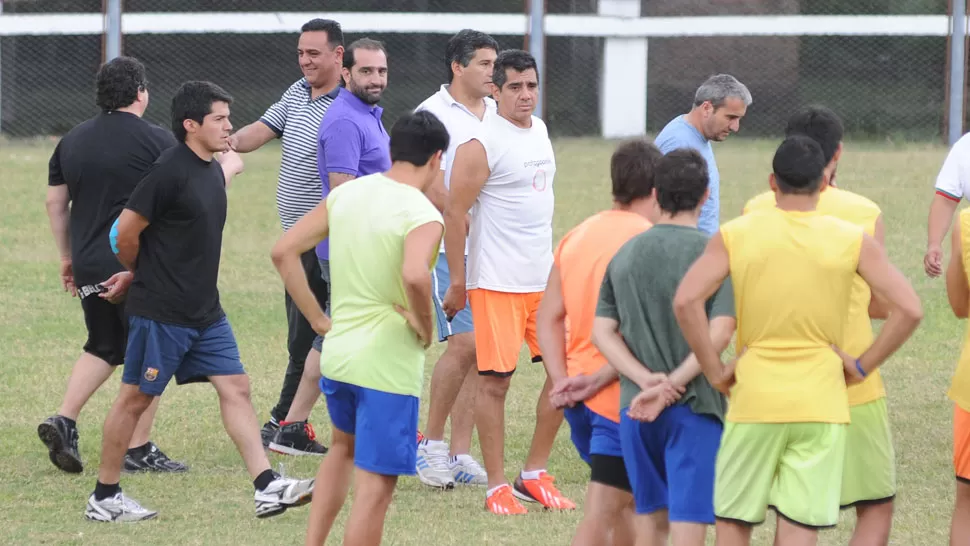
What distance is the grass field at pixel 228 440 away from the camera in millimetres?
5645

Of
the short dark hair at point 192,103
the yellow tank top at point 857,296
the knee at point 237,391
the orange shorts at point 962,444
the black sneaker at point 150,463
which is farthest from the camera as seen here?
the black sneaker at point 150,463

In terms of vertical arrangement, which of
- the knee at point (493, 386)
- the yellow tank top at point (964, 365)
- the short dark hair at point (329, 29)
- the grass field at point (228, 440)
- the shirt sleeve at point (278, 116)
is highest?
the short dark hair at point (329, 29)

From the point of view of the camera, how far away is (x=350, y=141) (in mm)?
6492

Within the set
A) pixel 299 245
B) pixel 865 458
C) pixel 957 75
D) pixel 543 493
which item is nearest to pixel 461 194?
pixel 543 493

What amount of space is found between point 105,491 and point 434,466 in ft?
4.76

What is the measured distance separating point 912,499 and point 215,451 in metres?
3.29

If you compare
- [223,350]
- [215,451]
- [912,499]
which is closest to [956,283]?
[912,499]

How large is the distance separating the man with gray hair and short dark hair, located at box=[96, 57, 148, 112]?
7.95 feet

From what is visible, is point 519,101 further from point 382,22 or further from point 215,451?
point 382,22

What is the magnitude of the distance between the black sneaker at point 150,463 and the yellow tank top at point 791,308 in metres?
3.35

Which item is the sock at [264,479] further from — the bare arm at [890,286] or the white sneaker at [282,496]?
the bare arm at [890,286]

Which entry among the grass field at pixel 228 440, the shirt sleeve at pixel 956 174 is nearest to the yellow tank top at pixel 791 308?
the grass field at pixel 228 440

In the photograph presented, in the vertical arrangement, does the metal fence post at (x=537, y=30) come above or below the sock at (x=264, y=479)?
above

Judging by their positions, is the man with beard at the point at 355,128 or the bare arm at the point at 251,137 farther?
the bare arm at the point at 251,137
